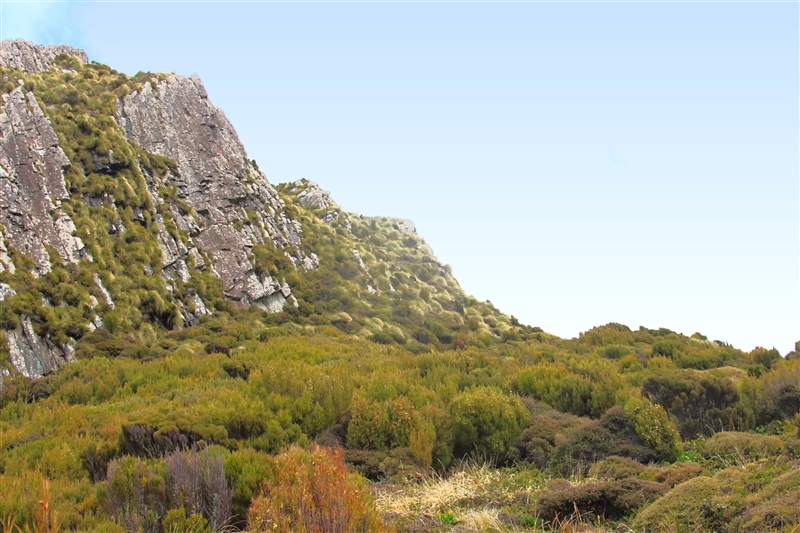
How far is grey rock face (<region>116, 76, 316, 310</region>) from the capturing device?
34281 mm

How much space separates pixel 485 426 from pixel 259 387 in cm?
512

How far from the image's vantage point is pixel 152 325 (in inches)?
988

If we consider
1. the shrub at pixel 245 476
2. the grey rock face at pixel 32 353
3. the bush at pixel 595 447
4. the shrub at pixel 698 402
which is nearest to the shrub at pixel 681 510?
the bush at pixel 595 447

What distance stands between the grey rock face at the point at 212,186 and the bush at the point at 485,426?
22849 millimetres

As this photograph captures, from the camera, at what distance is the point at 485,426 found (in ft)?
37.4

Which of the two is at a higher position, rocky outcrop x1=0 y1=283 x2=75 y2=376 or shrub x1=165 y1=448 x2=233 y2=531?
rocky outcrop x1=0 y1=283 x2=75 y2=376

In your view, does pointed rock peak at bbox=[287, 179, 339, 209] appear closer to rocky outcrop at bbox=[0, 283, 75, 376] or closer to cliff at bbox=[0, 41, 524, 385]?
cliff at bbox=[0, 41, 524, 385]

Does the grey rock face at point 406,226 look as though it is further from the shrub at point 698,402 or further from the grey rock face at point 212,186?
the shrub at point 698,402

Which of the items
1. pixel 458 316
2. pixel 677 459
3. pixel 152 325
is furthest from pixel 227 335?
pixel 458 316

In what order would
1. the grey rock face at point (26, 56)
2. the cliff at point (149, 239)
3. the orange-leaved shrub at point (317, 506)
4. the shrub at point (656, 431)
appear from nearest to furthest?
the orange-leaved shrub at point (317, 506) → the shrub at point (656, 431) → the cliff at point (149, 239) → the grey rock face at point (26, 56)

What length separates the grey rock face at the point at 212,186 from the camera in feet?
112

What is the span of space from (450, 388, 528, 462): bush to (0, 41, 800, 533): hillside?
0.05 metres

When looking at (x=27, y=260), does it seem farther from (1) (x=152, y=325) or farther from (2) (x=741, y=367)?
(2) (x=741, y=367)

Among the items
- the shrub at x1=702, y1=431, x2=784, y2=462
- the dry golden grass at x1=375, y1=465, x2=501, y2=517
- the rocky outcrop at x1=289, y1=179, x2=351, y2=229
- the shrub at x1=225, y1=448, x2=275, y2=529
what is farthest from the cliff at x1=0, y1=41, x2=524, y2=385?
the shrub at x1=702, y1=431, x2=784, y2=462
